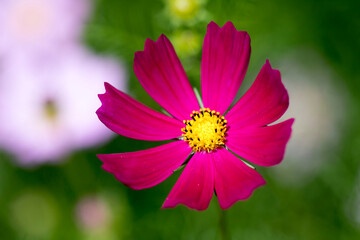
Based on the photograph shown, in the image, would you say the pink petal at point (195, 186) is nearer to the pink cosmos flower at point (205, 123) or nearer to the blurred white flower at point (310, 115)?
the pink cosmos flower at point (205, 123)

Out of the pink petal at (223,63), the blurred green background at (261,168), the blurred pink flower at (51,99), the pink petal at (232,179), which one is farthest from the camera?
the blurred pink flower at (51,99)

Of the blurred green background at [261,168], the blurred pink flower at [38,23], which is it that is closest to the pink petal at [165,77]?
the blurred green background at [261,168]

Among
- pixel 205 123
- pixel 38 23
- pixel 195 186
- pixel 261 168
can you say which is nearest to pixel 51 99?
pixel 38 23

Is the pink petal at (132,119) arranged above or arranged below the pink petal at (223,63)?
below

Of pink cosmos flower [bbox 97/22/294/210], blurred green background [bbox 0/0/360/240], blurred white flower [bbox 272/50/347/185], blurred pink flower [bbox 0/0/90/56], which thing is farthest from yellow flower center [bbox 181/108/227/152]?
blurred pink flower [bbox 0/0/90/56]

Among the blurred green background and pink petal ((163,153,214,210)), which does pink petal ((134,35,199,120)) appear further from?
the blurred green background
